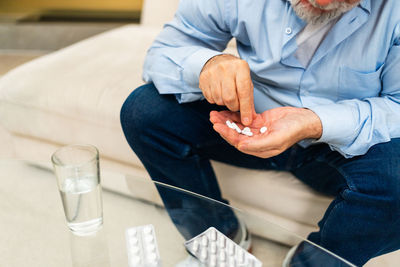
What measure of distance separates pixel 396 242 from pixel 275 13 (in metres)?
0.53

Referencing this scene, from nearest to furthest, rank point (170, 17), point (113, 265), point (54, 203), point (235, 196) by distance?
1. point (113, 265)
2. point (54, 203)
3. point (235, 196)
4. point (170, 17)

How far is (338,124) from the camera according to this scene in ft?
2.56

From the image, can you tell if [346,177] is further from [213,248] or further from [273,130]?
[213,248]

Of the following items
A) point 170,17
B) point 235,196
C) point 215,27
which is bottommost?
point 235,196

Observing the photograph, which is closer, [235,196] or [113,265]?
[113,265]

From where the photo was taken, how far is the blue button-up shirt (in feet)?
2.60

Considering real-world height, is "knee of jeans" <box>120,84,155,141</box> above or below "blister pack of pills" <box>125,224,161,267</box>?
above

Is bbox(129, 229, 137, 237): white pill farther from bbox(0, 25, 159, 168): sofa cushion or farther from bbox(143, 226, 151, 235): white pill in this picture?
bbox(0, 25, 159, 168): sofa cushion

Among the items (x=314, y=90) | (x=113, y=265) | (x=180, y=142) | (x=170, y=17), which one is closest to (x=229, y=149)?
(x=180, y=142)

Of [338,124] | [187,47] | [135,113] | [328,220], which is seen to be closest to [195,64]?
[187,47]

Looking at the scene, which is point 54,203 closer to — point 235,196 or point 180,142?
point 180,142

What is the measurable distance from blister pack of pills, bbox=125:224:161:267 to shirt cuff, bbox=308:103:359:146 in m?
0.37

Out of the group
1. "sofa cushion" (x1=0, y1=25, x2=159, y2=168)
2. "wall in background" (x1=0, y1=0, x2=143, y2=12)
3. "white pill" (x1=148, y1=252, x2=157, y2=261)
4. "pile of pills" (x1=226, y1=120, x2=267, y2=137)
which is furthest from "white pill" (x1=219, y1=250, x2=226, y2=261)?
"wall in background" (x1=0, y1=0, x2=143, y2=12)

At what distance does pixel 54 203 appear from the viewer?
2.70 ft
